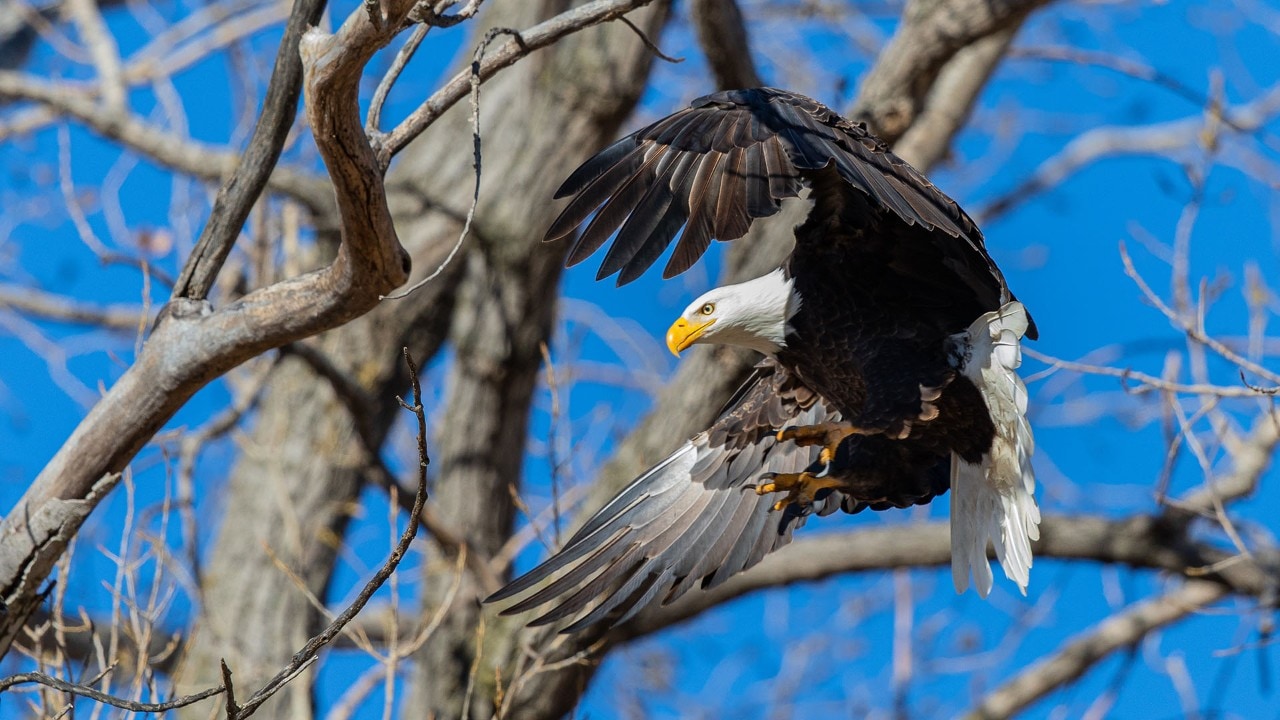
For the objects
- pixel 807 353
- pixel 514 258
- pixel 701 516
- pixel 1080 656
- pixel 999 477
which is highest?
pixel 514 258

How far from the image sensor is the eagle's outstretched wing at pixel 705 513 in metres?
3.49

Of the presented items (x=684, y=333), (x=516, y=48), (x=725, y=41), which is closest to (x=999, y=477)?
(x=684, y=333)

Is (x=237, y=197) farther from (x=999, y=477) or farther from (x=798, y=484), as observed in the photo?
(x=999, y=477)

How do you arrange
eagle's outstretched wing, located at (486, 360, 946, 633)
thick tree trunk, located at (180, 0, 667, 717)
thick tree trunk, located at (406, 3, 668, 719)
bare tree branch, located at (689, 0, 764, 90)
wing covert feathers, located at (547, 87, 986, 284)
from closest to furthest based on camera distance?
wing covert feathers, located at (547, 87, 986, 284), eagle's outstretched wing, located at (486, 360, 946, 633), bare tree branch, located at (689, 0, 764, 90), thick tree trunk, located at (180, 0, 667, 717), thick tree trunk, located at (406, 3, 668, 719)

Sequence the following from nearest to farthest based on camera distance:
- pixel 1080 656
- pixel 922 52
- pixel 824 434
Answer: pixel 824 434, pixel 922 52, pixel 1080 656

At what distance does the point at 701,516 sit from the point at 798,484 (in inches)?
19.5

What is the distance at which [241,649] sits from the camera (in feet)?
16.3

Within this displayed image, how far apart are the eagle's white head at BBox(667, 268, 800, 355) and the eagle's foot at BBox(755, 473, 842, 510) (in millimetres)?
366

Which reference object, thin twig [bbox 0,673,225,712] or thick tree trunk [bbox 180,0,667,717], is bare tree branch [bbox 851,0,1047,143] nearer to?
thick tree trunk [bbox 180,0,667,717]

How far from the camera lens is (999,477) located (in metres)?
3.47

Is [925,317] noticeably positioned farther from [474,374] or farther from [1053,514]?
[474,374]

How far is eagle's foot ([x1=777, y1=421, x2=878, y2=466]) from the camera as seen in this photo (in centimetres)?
317

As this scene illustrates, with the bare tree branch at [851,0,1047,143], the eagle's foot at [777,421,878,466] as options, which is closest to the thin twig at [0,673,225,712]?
the eagle's foot at [777,421,878,466]

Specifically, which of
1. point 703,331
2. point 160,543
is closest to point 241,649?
point 160,543
